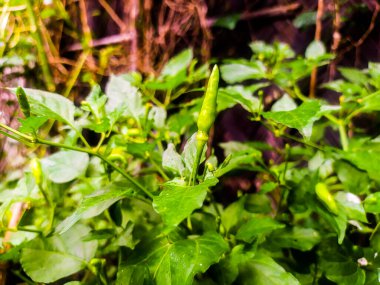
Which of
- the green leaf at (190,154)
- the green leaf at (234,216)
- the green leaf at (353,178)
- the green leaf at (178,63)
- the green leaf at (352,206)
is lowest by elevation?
the green leaf at (234,216)

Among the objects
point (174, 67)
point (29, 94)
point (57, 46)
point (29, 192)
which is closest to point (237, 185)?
point (174, 67)

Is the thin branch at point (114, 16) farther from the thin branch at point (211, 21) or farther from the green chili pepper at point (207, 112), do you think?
the green chili pepper at point (207, 112)

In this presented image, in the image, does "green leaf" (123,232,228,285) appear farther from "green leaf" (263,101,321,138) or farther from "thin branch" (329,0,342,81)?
"thin branch" (329,0,342,81)

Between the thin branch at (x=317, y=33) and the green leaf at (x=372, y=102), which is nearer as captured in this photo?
the green leaf at (x=372, y=102)

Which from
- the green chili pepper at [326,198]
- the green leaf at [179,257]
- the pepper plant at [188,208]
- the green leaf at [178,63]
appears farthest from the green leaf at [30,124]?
the green leaf at [178,63]

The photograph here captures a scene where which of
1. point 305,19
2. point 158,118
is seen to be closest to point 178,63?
point 158,118

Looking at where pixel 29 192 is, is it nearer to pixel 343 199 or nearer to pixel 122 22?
pixel 343 199

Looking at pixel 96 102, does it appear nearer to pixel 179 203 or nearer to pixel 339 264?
pixel 179 203
